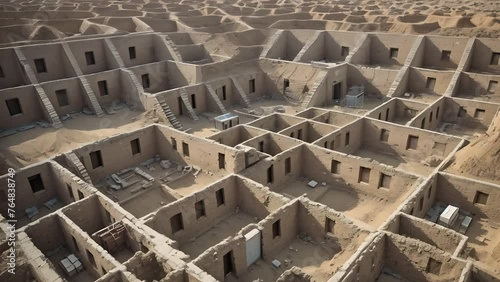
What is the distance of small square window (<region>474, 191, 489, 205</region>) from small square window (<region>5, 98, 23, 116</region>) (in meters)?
23.9

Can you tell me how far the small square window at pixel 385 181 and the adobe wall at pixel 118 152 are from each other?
11.8 metres

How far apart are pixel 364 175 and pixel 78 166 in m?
12.9

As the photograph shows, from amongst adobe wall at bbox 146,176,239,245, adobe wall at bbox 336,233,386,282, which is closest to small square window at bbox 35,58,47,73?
adobe wall at bbox 146,176,239,245

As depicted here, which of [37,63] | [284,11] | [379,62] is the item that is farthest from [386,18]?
[37,63]

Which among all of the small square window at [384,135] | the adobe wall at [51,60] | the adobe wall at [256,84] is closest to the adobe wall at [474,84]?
the small square window at [384,135]

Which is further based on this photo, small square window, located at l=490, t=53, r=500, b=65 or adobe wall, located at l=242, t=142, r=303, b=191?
small square window, located at l=490, t=53, r=500, b=65

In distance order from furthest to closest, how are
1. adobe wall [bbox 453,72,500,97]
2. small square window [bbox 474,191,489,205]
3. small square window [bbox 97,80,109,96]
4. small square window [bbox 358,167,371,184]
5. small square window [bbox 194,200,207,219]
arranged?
small square window [bbox 97,80,109,96], adobe wall [bbox 453,72,500,97], small square window [bbox 358,167,371,184], small square window [bbox 194,200,207,219], small square window [bbox 474,191,489,205]

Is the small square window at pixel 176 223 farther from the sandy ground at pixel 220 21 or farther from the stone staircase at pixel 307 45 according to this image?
the stone staircase at pixel 307 45

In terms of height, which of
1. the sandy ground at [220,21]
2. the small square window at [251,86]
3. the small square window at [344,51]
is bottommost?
the small square window at [251,86]

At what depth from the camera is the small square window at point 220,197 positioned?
1521 cm

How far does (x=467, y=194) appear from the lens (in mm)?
14969

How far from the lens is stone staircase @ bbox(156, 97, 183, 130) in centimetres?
2231

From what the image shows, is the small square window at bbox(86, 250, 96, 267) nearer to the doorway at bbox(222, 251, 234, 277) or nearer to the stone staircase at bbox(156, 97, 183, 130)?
the doorway at bbox(222, 251, 234, 277)

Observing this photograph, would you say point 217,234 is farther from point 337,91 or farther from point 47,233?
point 337,91
